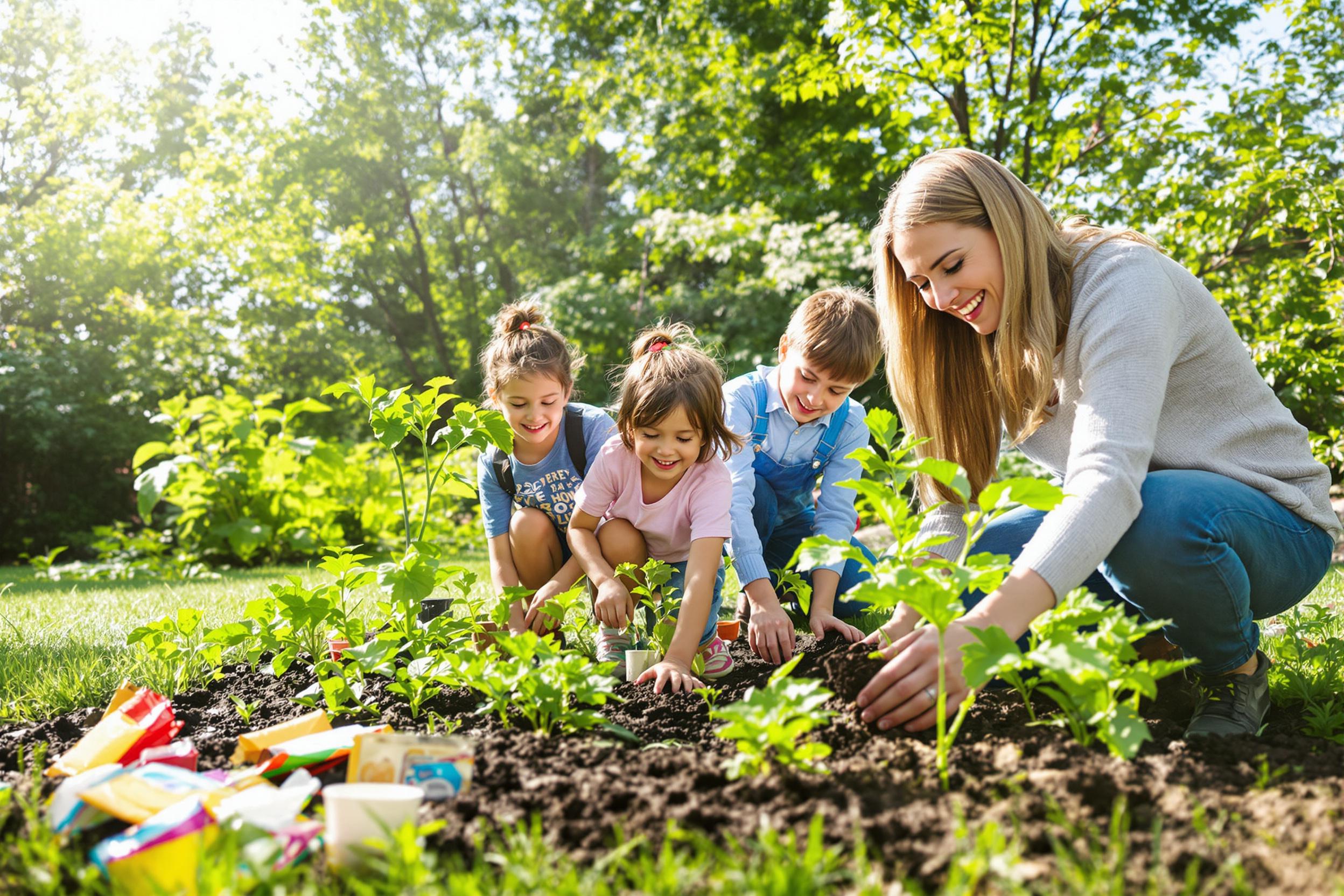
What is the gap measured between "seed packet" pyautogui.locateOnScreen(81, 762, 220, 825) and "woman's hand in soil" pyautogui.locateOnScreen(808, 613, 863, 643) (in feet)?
5.63

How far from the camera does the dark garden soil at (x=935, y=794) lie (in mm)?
1007

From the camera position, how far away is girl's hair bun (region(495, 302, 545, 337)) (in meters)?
3.18

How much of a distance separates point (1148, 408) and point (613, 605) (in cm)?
140

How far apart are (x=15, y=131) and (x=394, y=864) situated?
21483 millimetres

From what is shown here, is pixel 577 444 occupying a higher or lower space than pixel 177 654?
higher

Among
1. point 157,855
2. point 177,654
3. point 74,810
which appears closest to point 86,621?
point 177,654

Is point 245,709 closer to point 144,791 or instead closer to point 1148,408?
point 144,791

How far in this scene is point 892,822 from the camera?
1089 mm

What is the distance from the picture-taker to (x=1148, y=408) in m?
1.55

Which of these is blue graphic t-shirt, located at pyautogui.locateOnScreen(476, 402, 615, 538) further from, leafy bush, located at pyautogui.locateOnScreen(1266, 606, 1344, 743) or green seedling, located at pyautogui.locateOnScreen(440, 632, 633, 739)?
leafy bush, located at pyautogui.locateOnScreen(1266, 606, 1344, 743)

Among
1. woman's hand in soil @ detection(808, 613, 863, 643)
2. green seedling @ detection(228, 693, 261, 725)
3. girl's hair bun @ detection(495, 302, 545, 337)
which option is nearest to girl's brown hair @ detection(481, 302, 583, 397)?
girl's hair bun @ detection(495, 302, 545, 337)

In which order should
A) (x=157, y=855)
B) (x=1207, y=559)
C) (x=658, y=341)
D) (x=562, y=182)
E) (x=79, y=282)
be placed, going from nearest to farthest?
(x=157, y=855)
(x=1207, y=559)
(x=658, y=341)
(x=79, y=282)
(x=562, y=182)

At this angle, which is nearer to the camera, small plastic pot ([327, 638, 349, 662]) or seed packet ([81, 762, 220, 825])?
seed packet ([81, 762, 220, 825])

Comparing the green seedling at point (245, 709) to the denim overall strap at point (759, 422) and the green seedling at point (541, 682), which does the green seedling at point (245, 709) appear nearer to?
the green seedling at point (541, 682)
